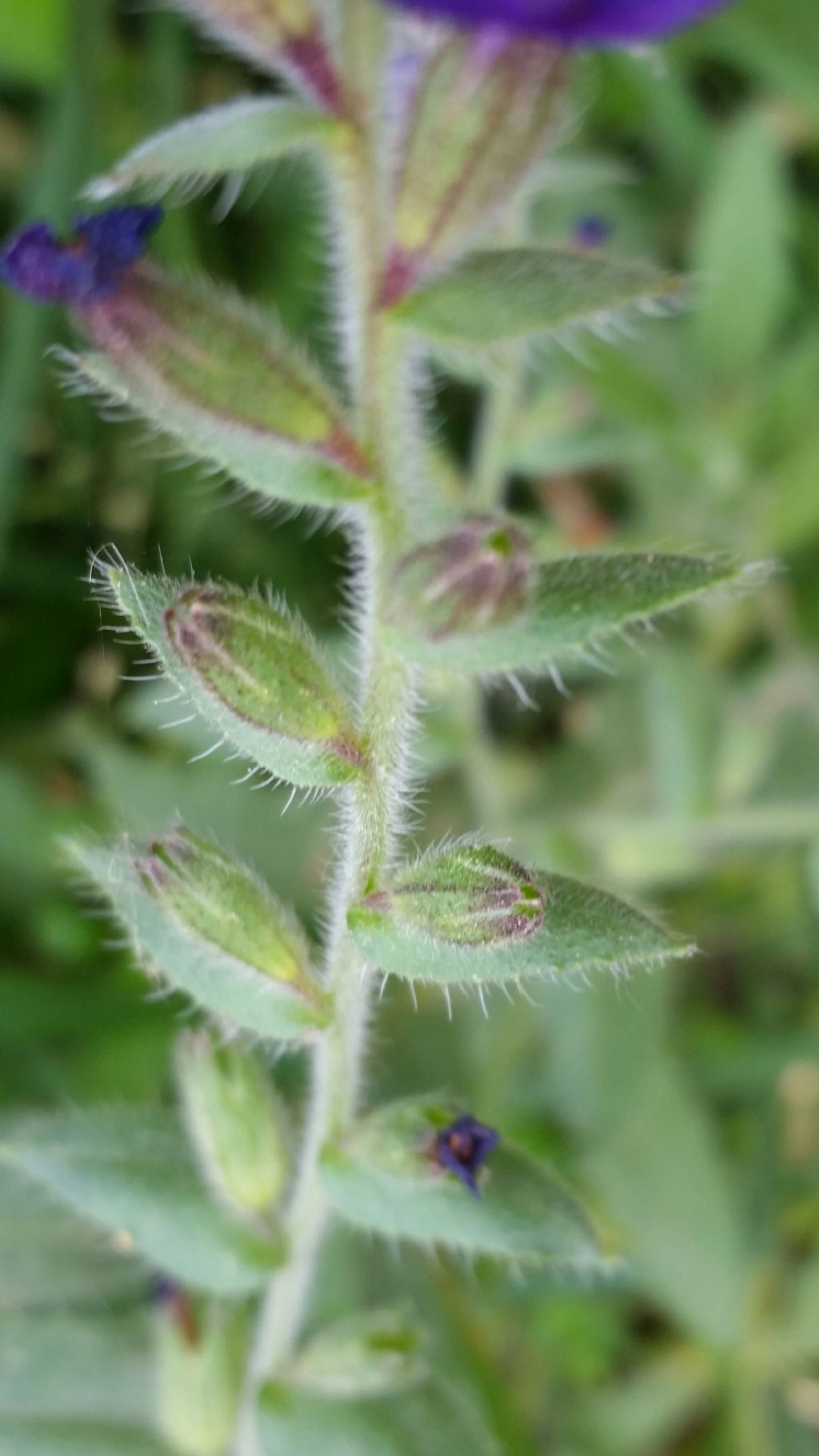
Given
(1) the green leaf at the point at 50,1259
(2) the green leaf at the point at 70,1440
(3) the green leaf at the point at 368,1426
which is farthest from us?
(1) the green leaf at the point at 50,1259

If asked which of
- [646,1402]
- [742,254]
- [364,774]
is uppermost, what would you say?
[742,254]

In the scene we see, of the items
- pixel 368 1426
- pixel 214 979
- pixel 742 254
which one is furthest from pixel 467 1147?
pixel 742 254

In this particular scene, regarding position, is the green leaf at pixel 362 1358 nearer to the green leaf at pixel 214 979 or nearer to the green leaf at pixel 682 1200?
the green leaf at pixel 214 979

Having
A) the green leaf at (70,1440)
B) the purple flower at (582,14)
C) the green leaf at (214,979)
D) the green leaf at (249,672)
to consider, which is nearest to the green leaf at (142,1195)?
the green leaf at (214,979)

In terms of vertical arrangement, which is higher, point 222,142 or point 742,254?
point 742,254

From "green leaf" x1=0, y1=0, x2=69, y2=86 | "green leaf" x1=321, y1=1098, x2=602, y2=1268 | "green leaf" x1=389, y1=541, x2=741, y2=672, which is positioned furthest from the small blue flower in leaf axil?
"green leaf" x1=0, y1=0, x2=69, y2=86

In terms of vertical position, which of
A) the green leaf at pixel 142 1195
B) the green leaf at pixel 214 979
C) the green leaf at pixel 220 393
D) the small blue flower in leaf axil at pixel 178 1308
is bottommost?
the small blue flower in leaf axil at pixel 178 1308

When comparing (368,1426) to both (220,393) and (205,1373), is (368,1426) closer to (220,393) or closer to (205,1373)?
(205,1373)
